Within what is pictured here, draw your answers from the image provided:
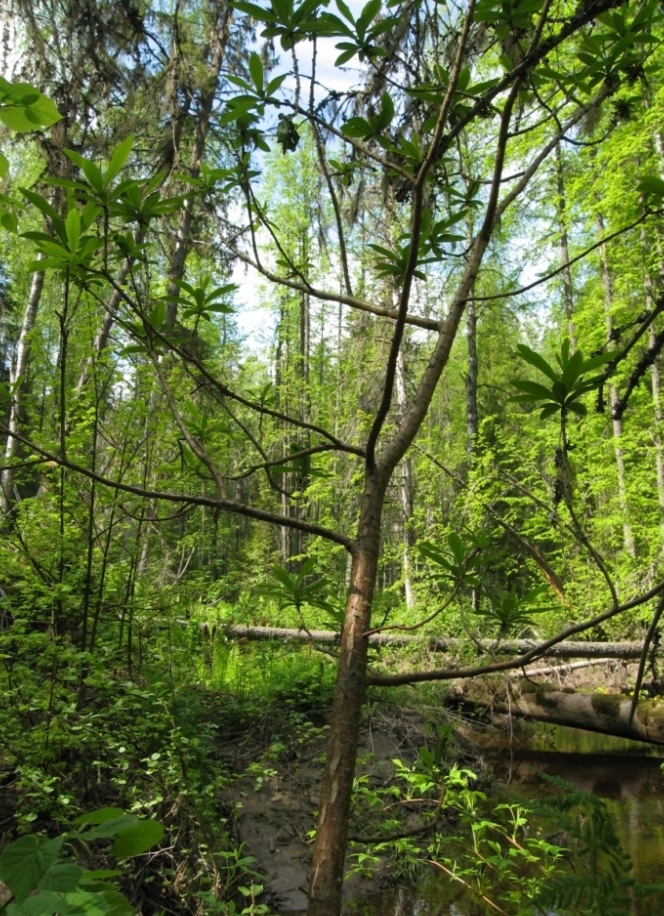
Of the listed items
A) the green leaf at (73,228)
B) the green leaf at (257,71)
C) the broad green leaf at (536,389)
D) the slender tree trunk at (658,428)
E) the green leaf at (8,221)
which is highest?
the slender tree trunk at (658,428)

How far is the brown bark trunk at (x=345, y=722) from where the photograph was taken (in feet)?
3.30

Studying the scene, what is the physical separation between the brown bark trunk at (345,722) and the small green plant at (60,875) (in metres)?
0.39

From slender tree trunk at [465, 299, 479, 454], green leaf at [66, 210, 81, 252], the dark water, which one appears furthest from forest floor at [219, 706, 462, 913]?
slender tree trunk at [465, 299, 479, 454]

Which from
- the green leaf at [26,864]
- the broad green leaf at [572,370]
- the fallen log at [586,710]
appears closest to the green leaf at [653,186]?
the broad green leaf at [572,370]

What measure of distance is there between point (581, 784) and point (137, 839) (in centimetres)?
592

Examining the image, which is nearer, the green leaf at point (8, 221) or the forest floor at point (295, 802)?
the green leaf at point (8, 221)

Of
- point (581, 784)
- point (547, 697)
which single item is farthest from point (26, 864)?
point (547, 697)

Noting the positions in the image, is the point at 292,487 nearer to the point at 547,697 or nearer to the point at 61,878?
the point at 61,878

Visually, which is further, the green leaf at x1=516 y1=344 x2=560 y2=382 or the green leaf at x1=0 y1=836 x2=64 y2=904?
the green leaf at x1=516 y1=344 x2=560 y2=382

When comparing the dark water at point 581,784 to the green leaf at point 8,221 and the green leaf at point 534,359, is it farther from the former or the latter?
the green leaf at point 8,221

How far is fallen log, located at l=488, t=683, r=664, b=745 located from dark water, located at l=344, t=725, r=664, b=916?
12.2 inches

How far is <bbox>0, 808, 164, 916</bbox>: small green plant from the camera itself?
620 mm

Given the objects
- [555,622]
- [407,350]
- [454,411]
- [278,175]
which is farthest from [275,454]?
[555,622]

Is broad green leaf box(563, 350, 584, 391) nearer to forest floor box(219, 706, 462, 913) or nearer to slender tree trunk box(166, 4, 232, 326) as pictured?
forest floor box(219, 706, 462, 913)
